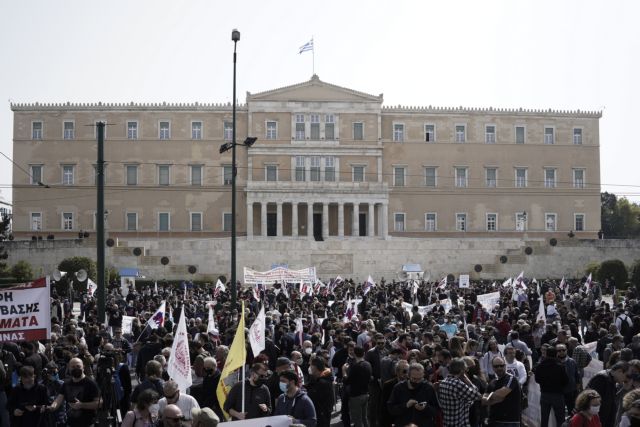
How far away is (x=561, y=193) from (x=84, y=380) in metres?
57.7

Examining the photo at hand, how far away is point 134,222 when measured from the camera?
59.4 metres

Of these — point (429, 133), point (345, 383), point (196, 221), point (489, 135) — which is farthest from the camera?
point (489, 135)

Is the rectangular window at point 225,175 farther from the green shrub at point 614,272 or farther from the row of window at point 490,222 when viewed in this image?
the green shrub at point 614,272

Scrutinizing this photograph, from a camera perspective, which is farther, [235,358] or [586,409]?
[235,358]

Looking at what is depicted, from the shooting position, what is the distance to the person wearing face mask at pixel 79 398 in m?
8.68

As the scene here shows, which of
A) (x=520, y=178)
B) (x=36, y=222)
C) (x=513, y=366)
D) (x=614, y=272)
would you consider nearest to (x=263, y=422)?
(x=513, y=366)

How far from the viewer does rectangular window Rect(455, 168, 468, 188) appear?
203ft

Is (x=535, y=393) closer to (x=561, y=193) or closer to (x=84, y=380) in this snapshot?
(x=84, y=380)

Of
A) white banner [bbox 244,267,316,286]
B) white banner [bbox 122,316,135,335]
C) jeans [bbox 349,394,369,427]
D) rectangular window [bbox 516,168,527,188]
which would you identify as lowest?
jeans [bbox 349,394,369,427]

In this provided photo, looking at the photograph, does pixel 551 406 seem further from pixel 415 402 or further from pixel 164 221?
pixel 164 221

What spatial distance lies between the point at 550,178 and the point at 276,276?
1466 inches

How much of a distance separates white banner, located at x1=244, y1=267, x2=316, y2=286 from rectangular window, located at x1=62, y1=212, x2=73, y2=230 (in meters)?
30.6

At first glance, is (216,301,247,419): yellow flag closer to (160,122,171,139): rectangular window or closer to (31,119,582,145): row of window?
(31,119,582,145): row of window

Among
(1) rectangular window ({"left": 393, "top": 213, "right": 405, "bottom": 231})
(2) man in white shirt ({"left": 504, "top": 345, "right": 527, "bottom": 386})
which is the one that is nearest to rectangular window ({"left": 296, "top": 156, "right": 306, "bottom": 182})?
(1) rectangular window ({"left": 393, "top": 213, "right": 405, "bottom": 231})
